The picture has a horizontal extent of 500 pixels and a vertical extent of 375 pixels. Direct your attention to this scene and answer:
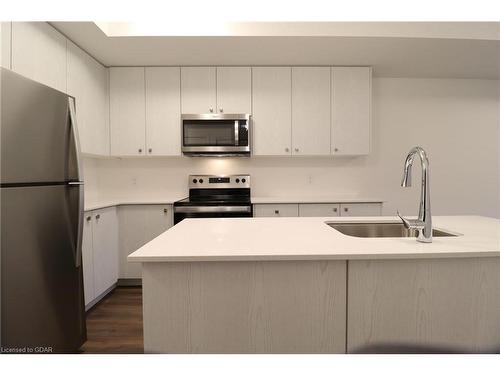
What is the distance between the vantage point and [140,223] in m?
3.12

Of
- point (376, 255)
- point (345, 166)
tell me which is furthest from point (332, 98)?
point (376, 255)

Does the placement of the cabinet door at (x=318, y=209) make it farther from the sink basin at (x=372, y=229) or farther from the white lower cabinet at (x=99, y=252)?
the white lower cabinet at (x=99, y=252)

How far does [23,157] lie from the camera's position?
1.46 metres

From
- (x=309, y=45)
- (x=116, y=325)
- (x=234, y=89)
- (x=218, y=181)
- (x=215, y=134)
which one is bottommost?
(x=116, y=325)

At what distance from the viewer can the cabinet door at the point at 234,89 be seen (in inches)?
129

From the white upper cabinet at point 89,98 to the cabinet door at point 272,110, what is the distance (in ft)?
5.37

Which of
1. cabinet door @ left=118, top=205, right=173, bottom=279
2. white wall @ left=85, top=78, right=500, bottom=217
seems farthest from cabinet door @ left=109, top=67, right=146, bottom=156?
cabinet door @ left=118, top=205, right=173, bottom=279

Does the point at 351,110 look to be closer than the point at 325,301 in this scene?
No

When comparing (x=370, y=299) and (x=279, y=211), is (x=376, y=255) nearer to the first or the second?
(x=370, y=299)

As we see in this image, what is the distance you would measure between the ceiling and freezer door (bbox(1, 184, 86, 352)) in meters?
1.60

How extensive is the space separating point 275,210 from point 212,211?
66 centimetres

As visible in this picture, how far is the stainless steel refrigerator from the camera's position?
1391 mm

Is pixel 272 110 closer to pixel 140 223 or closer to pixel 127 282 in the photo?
pixel 140 223

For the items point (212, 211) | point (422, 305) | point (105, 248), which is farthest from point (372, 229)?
point (105, 248)
